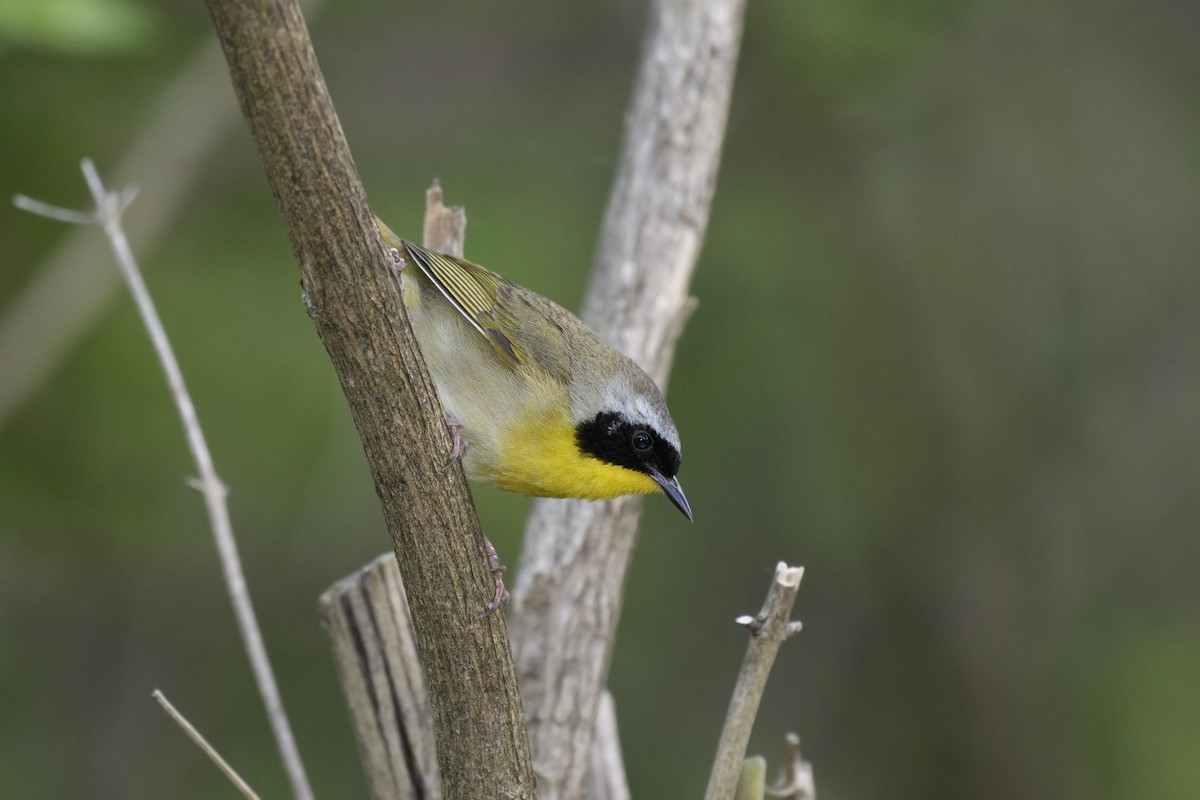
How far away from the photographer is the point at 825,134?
748 centimetres

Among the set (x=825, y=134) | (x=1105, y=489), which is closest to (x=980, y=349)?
(x=1105, y=489)

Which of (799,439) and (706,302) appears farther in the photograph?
(799,439)

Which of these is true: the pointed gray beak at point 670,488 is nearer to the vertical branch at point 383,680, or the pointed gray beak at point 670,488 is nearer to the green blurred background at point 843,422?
the vertical branch at point 383,680

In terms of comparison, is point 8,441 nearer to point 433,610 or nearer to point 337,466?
point 337,466

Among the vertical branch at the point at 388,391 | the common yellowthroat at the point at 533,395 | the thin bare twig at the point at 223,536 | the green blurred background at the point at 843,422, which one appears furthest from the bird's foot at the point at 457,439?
the green blurred background at the point at 843,422

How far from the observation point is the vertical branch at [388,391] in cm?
203

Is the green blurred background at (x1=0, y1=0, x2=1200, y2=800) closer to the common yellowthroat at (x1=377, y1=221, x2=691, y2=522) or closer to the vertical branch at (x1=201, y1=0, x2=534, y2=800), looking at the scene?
the common yellowthroat at (x1=377, y1=221, x2=691, y2=522)

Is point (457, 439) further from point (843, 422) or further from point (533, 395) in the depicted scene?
point (843, 422)

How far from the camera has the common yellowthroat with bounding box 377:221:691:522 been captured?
3.43 meters

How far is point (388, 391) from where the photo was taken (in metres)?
2.33

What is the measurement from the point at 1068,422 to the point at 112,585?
5.93m

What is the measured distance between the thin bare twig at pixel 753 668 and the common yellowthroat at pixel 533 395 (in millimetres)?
944

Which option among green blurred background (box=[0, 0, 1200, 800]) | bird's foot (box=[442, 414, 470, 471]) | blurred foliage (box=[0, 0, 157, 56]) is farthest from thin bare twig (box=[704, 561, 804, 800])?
green blurred background (box=[0, 0, 1200, 800])

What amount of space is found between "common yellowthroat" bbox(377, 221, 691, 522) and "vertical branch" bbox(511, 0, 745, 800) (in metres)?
0.71
